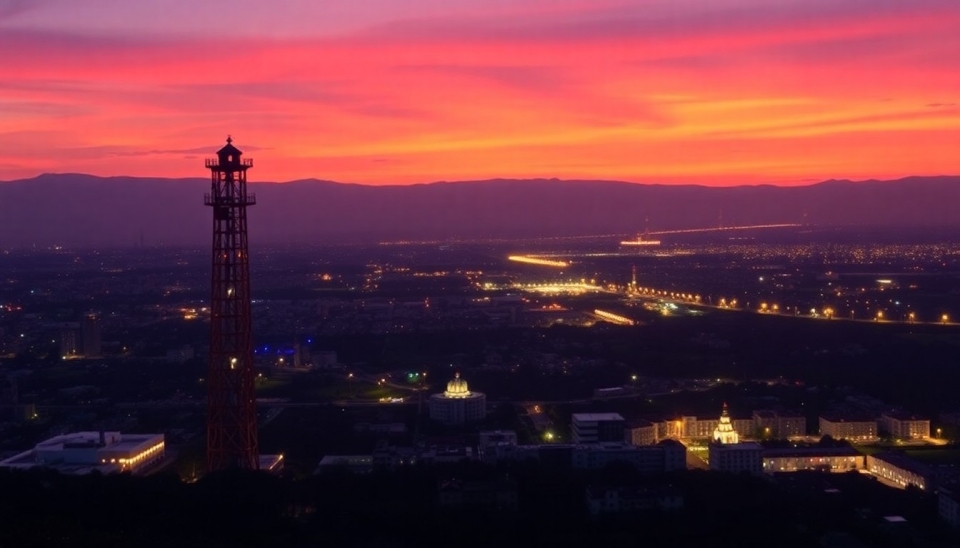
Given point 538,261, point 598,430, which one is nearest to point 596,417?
point 598,430

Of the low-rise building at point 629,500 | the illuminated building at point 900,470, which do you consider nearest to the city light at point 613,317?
the illuminated building at point 900,470

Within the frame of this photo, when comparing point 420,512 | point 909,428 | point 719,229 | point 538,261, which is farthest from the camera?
point 719,229

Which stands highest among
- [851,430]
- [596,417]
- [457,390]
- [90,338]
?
[90,338]

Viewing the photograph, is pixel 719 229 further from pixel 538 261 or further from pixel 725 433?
pixel 725 433

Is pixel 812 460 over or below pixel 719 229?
below

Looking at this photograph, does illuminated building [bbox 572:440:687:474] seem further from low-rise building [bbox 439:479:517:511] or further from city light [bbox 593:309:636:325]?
city light [bbox 593:309:636:325]

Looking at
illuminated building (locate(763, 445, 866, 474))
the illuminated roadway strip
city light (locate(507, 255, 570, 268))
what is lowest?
illuminated building (locate(763, 445, 866, 474))

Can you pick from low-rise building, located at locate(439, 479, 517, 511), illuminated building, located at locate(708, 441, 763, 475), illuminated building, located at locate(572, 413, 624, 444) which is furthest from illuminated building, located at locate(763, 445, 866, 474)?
low-rise building, located at locate(439, 479, 517, 511)
